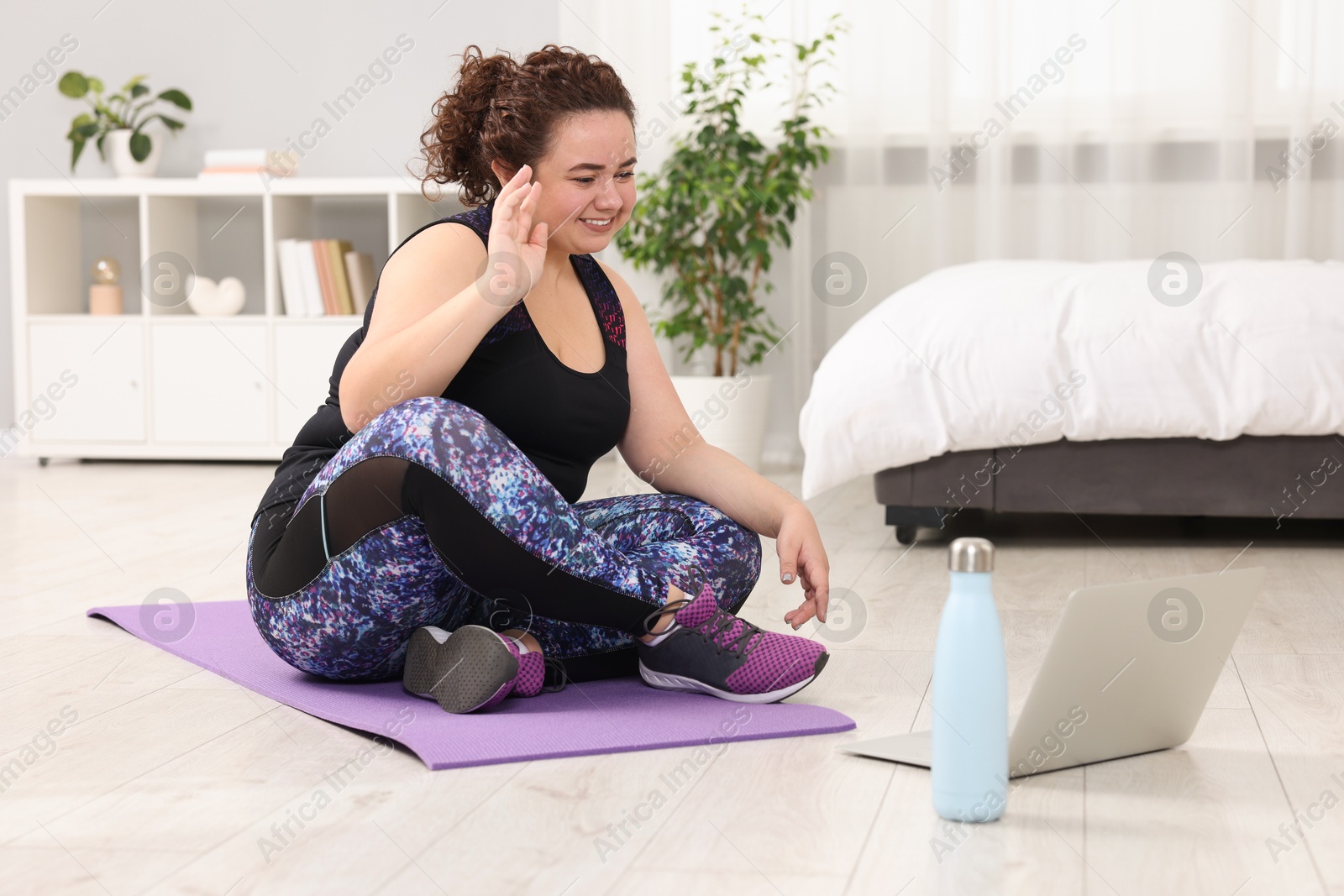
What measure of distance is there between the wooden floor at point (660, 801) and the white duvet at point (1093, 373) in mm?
598

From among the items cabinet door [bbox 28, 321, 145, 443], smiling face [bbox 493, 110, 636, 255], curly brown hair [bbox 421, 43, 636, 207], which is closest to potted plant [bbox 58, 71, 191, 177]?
cabinet door [bbox 28, 321, 145, 443]

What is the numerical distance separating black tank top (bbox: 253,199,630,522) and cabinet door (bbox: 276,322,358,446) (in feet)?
7.98

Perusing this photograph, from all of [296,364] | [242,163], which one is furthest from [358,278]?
[242,163]

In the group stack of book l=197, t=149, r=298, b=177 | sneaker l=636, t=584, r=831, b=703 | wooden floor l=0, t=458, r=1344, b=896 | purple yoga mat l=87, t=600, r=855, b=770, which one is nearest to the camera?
wooden floor l=0, t=458, r=1344, b=896

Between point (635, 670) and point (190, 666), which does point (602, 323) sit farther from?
point (190, 666)

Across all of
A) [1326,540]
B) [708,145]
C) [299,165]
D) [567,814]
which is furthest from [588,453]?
[299,165]

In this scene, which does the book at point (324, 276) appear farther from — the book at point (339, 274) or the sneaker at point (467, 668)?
the sneaker at point (467, 668)

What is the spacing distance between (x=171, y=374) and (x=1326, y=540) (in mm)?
3074

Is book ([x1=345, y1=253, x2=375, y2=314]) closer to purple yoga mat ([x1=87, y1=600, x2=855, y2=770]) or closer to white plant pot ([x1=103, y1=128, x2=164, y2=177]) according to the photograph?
white plant pot ([x1=103, y1=128, x2=164, y2=177])

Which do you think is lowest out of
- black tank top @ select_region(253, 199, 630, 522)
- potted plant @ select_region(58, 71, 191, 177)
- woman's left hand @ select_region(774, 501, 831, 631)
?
woman's left hand @ select_region(774, 501, 831, 631)

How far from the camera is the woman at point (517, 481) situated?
133 centimetres

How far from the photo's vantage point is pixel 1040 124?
4004mm

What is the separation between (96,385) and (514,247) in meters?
3.01

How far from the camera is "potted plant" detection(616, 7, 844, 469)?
376 centimetres
